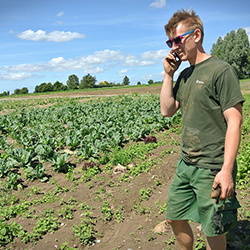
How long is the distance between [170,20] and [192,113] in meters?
0.90

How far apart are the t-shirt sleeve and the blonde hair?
1.72ft

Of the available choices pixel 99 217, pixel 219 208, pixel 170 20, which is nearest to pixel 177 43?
pixel 170 20

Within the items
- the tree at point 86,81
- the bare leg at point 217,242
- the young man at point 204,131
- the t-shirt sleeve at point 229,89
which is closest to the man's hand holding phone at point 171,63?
the young man at point 204,131

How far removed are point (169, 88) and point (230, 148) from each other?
916mm

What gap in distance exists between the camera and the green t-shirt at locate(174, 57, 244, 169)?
233 centimetres

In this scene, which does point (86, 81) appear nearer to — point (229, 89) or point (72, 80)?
point (72, 80)

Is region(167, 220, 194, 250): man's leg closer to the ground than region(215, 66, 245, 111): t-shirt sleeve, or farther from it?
closer to the ground

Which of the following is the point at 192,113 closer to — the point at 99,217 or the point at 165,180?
the point at 99,217

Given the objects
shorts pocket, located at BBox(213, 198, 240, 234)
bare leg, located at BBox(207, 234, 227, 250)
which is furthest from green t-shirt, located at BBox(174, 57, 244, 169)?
bare leg, located at BBox(207, 234, 227, 250)

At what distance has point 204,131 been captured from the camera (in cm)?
255

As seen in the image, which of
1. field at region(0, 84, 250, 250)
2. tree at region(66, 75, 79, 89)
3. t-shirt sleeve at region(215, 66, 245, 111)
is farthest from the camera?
tree at region(66, 75, 79, 89)

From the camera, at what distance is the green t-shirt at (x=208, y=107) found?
7.63 feet

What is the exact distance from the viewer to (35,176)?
247 inches

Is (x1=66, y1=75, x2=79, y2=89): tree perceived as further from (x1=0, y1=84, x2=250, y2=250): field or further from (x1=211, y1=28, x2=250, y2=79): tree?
(x1=0, y1=84, x2=250, y2=250): field
